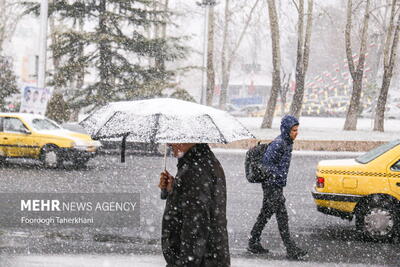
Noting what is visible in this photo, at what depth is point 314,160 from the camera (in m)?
21.0

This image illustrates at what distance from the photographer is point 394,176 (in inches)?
341

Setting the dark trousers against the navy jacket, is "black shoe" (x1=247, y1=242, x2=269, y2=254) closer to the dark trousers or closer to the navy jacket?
the dark trousers

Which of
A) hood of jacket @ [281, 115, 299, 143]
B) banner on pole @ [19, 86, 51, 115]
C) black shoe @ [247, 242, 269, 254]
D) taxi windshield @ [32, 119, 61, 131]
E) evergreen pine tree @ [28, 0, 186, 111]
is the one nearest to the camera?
hood of jacket @ [281, 115, 299, 143]

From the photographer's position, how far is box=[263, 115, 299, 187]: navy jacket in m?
7.52

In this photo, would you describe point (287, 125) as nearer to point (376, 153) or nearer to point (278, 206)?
point (278, 206)

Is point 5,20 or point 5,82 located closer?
point 5,82

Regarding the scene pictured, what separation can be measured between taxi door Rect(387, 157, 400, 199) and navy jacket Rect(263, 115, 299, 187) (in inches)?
72.7

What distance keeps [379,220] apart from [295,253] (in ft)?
5.31

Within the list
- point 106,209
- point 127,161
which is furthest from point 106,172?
point 106,209

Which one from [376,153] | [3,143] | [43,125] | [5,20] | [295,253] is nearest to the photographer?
[295,253]

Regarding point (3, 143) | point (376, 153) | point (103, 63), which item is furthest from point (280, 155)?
point (103, 63)

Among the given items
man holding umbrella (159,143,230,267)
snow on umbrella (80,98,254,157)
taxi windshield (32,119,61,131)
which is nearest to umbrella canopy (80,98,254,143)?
snow on umbrella (80,98,254,157)

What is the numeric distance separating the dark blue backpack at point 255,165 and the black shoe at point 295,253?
0.88 metres

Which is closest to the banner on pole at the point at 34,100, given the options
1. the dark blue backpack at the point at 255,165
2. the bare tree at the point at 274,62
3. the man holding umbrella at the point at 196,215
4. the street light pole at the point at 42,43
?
the street light pole at the point at 42,43
